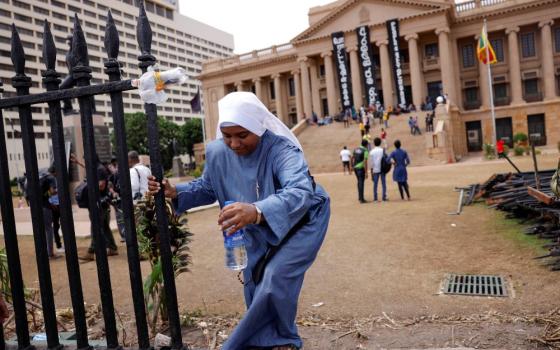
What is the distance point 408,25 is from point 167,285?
43.1 meters

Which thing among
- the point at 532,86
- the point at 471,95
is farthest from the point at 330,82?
the point at 532,86

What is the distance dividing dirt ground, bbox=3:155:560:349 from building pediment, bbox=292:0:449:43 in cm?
3518

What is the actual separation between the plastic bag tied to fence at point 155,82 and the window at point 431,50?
45296 mm

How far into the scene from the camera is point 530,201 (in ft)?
25.6

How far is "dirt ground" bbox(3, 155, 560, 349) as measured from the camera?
367 cm

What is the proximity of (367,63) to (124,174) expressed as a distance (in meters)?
41.3

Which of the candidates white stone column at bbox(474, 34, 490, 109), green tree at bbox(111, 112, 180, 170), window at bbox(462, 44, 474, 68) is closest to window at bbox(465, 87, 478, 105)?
white stone column at bbox(474, 34, 490, 109)

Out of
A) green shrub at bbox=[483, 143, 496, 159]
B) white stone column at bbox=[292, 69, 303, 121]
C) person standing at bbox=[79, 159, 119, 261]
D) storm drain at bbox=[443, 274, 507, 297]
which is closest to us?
storm drain at bbox=[443, 274, 507, 297]

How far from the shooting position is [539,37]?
134ft

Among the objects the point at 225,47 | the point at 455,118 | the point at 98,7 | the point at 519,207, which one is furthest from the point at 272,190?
the point at 225,47

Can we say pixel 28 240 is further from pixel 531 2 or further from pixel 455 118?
pixel 531 2

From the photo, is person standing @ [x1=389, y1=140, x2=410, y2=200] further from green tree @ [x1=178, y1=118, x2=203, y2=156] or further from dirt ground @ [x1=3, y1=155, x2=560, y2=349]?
green tree @ [x1=178, y1=118, x2=203, y2=156]

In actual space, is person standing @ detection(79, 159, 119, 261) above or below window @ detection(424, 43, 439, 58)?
below

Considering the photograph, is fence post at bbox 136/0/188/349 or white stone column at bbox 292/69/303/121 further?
white stone column at bbox 292/69/303/121
